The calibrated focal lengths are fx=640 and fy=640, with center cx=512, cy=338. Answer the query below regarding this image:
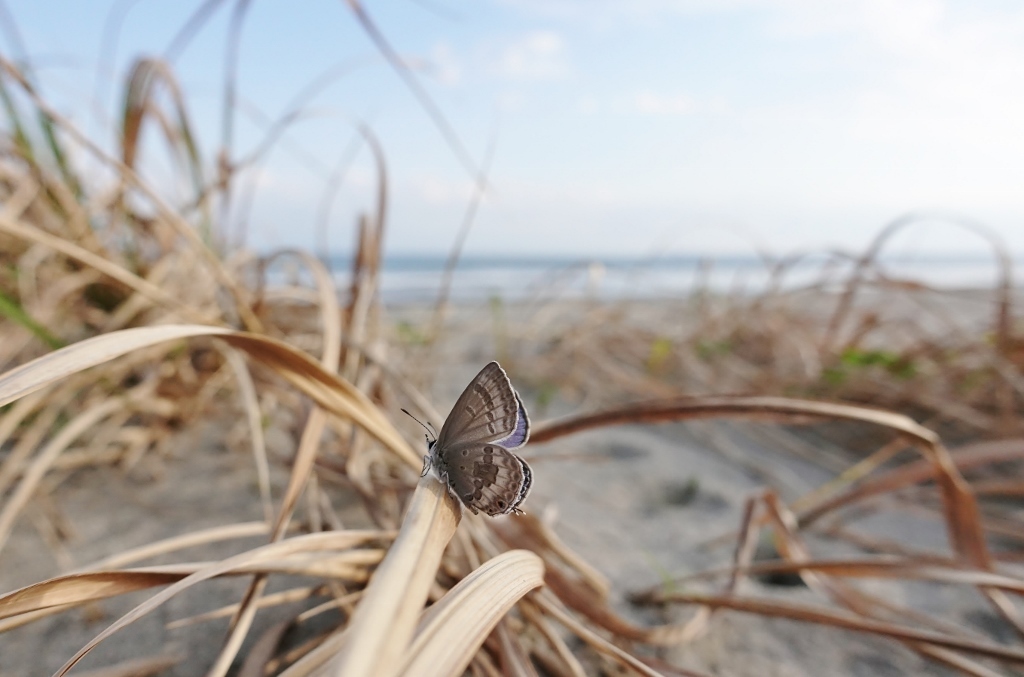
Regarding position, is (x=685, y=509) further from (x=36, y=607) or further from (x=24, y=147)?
(x=24, y=147)

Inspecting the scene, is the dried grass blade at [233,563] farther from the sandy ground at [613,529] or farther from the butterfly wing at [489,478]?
the sandy ground at [613,529]

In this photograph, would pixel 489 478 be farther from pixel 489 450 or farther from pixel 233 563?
pixel 233 563

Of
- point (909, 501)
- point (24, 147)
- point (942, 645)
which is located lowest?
point (909, 501)

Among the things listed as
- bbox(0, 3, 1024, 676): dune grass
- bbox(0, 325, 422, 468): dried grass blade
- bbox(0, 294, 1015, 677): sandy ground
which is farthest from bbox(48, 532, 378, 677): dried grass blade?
bbox(0, 294, 1015, 677): sandy ground

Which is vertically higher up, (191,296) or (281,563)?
(191,296)

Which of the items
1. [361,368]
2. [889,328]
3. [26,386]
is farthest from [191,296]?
[889,328]

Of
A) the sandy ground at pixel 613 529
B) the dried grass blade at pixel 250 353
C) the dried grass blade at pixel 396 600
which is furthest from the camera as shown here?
the sandy ground at pixel 613 529

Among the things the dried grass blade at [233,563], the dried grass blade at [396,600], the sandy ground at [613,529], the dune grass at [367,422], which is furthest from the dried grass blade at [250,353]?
the sandy ground at [613,529]

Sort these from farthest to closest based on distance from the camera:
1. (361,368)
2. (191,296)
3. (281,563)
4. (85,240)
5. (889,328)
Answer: (889,328), (191,296), (85,240), (361,368), (281,563)
